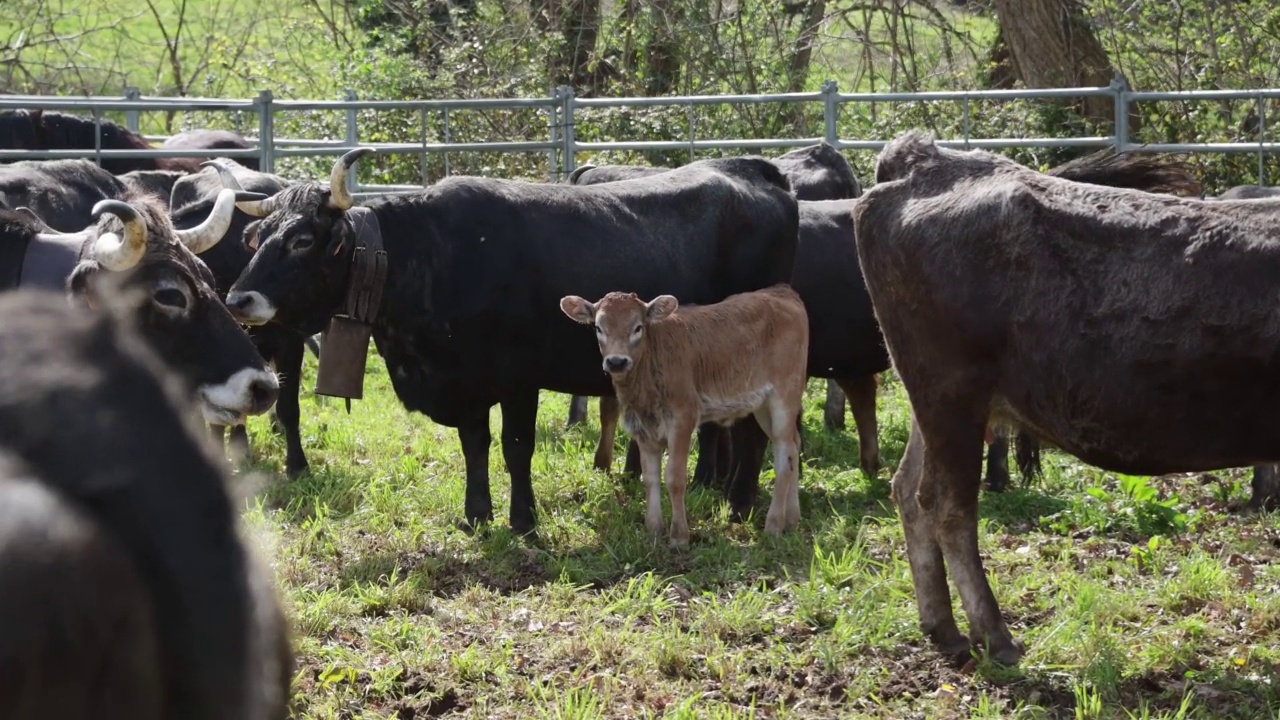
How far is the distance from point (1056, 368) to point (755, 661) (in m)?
1.51

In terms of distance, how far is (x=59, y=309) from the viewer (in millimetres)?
1040

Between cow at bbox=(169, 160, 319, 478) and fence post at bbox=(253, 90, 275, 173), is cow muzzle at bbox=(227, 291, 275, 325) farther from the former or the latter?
fence post at bbox=(253, 90, 275, 173)

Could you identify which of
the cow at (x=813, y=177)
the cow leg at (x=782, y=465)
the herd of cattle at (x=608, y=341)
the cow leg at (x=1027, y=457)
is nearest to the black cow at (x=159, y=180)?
the herd of cattle at (x=608, y=341)

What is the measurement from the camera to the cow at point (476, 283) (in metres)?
7.23

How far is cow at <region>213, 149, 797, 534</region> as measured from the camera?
723cm

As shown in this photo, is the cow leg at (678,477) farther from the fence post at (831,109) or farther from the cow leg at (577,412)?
the fence post at (831,109)

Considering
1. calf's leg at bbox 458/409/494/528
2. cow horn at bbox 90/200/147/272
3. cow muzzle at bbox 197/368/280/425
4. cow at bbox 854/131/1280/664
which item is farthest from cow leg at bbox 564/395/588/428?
cow horn at bbox 90/200/147/272

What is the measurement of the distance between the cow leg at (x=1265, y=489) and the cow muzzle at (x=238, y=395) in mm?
4970

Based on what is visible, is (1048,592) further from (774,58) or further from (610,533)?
(774,58)

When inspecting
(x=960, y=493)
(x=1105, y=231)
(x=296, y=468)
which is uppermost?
(x=1105, y=231)

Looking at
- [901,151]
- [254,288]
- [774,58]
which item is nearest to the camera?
[901,151]

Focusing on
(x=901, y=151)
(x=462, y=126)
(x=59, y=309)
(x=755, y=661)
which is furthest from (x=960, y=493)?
(x=462, y=126)

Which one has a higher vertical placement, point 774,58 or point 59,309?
point 774,58

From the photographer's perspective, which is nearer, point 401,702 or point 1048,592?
point 401,702
